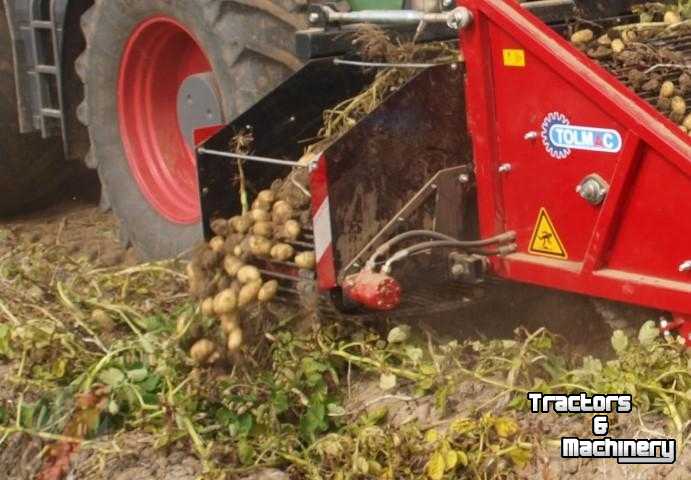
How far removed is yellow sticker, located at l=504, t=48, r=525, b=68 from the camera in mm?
3895

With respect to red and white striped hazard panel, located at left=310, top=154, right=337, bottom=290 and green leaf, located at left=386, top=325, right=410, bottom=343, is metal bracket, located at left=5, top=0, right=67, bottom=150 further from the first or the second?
green leaf, located at left=386, top=325, right=410, bottom=343

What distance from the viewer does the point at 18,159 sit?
6.62 meters

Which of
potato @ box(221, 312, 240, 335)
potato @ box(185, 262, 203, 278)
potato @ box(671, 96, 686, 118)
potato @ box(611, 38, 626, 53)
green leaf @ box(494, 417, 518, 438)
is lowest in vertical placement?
green leaf @ box(494, 417, 518, 438)

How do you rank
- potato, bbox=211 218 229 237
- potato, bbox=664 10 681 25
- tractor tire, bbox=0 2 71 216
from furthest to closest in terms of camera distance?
tractor tire, bbox=0 2 71 216
potato, bbox=664 10 681 25
potato, bbox=211 218 229 237

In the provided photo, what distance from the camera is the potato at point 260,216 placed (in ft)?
14.2

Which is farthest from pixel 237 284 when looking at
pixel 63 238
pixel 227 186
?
pixel 63 238

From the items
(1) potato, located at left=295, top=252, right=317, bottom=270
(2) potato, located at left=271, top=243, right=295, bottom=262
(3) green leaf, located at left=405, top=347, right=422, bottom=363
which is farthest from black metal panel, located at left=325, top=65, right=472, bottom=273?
(3) green leaf, located at left=405, top=347, right=422, bottom=363

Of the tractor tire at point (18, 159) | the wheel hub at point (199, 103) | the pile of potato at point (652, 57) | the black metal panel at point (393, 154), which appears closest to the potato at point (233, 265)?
the black metal panel at point (393, 154)

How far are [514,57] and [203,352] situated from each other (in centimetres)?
127

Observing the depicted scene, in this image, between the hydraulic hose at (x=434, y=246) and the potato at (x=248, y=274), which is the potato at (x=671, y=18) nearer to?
the hydraulic hose at (x=434, y=246)

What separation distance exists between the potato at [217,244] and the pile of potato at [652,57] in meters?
1.28

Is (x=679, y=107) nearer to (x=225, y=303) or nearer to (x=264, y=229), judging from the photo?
(x=264, y=229)

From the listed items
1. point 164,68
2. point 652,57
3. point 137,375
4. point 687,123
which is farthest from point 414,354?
point 164,68

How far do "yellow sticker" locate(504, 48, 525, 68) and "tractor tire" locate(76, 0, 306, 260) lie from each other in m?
0.86
